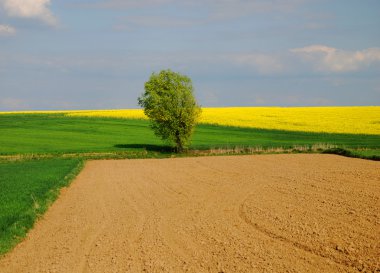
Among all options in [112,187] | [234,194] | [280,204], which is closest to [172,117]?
[112,187]

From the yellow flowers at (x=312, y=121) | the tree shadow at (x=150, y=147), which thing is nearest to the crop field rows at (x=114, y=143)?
the yellow flowers at (x=312, y=121)

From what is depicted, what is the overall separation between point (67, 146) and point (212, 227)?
39.6 m

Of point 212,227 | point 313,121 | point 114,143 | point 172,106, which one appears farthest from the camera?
point 313,121

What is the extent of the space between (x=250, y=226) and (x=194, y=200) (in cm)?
589

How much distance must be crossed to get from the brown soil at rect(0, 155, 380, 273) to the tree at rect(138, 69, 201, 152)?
20.7m

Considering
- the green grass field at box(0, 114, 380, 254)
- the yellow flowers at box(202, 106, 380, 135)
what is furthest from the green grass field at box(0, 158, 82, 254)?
the yellow flowers at box(202, 106, 380, 135)

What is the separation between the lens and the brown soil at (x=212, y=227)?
11727 mm

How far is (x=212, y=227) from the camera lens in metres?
15.4

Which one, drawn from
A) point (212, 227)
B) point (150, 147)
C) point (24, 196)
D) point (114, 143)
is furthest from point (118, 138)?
point (212, 227)

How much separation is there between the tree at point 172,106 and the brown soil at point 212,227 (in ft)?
67.9

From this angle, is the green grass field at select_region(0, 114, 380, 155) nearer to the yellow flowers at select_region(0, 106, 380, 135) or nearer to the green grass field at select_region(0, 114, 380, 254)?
the green grass field at select_region(0, 114, 380, 254)

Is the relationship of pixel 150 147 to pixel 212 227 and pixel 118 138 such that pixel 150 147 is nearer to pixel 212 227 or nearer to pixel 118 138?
pixel 118 138

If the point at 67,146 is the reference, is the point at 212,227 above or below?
below

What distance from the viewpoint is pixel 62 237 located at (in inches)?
596
